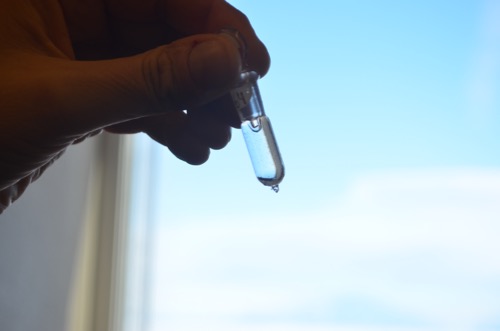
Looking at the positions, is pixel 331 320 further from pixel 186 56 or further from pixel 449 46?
pixel 186 56

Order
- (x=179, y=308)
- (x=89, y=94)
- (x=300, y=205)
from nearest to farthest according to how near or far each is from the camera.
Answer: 1. (x=89, y=94)
2. (x=300, y=205)
3. (x=179, y=308)

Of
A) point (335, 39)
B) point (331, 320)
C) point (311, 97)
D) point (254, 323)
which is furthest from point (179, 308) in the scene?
point (335, 39)

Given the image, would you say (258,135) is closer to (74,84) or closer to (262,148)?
(262,148)

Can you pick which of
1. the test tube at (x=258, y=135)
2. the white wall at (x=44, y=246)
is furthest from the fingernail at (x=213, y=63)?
the white wall at (x=44, y=246)

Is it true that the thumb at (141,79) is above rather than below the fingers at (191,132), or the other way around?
below

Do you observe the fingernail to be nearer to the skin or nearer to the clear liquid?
the skin

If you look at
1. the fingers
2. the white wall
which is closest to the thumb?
the fingers

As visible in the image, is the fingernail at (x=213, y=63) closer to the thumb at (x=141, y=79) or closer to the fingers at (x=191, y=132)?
the thumb at (x=141, y=79)
